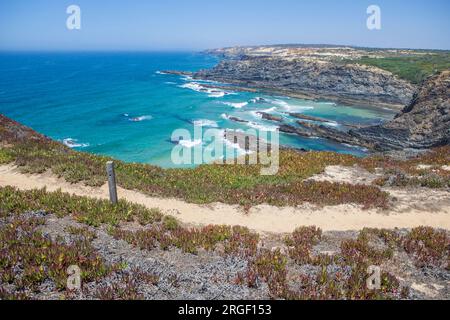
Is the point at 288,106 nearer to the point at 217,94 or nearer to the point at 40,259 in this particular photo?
the point at 217,94

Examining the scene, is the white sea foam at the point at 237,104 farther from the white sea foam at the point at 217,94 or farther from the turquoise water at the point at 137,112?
the white sea foam at the point at 217,94

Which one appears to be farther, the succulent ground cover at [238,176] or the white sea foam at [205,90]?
the white sea foam at [205,90]

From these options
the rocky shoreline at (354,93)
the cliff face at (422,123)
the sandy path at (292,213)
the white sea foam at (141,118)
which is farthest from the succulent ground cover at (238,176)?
the white sea foam at (141,118)

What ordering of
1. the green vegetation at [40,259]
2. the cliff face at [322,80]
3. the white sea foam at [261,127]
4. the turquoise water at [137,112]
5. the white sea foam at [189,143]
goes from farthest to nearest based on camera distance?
the cliff face at [322,80]
the white sea foam at [261,127]
the turquoise water at [137,112]
the white sea foam at [189,143]
the green vegetation at [40,259]

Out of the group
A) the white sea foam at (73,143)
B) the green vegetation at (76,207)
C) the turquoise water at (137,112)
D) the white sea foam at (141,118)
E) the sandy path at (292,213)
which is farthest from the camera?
the white sea foam at (141,118)

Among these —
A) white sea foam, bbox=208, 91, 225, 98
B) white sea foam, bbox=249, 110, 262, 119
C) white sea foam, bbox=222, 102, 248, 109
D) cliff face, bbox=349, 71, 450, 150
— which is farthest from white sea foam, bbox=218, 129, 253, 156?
white sea foam, bbox=208, 91, 225, 98

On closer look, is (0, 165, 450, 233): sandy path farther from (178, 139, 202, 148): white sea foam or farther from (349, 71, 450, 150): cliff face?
(178, 139, 202, 148): white sea foam
